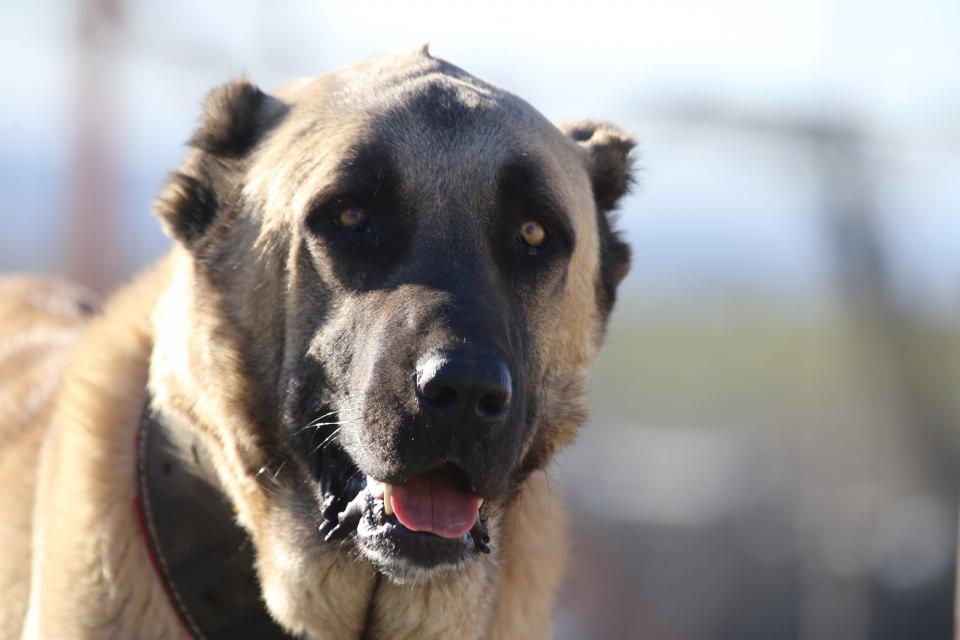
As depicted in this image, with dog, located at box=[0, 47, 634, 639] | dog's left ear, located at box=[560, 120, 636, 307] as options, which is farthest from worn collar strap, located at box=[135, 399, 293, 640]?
dog's left ear, located at box=[560, 120, 636, 307]

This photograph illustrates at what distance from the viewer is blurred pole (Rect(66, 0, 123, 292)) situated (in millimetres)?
9344

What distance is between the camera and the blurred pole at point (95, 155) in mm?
9344

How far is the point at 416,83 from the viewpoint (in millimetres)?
2895

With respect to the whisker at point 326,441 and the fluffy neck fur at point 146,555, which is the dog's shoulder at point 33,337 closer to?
the fluffy neck fur at point 146,555

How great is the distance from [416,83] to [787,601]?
6.08 m

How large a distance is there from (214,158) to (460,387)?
1039mm

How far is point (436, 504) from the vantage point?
2.53m

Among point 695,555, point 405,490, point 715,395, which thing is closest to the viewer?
Answer: point 405,490

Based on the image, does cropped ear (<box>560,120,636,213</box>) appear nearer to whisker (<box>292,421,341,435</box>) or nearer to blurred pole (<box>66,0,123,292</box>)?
whisker (<box>292,421,341,435</box>)

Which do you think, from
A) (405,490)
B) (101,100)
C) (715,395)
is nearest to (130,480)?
(405,490)

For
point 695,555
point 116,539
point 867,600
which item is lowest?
point 695,555

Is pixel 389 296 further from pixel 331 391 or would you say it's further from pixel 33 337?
pixel 33 337

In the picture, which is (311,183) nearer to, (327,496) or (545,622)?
(327,496)

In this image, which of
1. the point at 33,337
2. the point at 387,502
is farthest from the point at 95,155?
the point at 387,502
